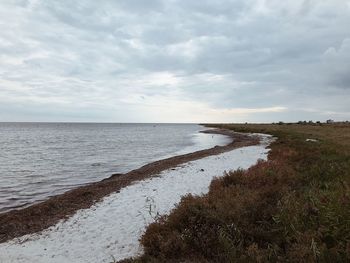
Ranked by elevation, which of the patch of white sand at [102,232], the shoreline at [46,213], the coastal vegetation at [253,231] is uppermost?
the coastal vegetation at [253,231]

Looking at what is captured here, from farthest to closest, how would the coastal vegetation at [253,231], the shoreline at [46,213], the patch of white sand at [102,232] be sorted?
the shoreline at [46,213] < the patch of white sand at [102,232] < the coastal vegetation at [253,231]

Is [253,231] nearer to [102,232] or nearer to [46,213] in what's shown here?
[102,232]

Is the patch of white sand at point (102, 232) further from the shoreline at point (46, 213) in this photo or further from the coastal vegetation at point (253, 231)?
the coastal vegetation at point (253, 231)

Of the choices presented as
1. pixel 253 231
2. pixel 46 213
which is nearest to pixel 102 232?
pixel 46 213

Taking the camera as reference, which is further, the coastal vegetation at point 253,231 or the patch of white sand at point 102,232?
→ the patch of white sand at point 102,232

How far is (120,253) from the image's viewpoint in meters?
8.96

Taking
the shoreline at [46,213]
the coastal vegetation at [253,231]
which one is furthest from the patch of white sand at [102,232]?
the coastal vegetation at [253,231]

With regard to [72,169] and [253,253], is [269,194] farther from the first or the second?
[72,169]

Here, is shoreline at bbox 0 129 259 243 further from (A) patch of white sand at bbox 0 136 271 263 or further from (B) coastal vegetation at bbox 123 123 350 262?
(B) coastal vegetation at bbox 123 123 350 262

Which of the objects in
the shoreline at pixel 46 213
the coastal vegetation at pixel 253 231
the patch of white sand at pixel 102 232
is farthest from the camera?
the shoreline at pixel 46 213

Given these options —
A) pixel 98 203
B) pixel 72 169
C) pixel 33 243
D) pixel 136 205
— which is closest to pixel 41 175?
pixel 72 169

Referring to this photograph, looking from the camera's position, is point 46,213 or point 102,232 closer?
point 102,232

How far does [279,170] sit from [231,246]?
922 centimetres

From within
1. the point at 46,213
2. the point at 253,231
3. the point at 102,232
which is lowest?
the point at 46,213
